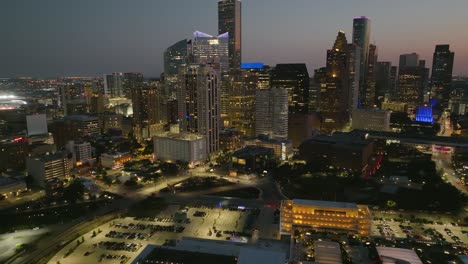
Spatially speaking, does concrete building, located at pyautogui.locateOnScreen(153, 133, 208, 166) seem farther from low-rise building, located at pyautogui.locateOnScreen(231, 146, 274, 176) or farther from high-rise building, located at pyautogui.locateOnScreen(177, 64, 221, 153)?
low-rise building, located at pyautogui.locateOnScreen(231, 146, 274, 176)

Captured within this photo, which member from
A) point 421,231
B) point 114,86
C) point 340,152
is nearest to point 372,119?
point 340,152

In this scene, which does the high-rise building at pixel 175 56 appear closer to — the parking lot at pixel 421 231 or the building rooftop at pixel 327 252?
the parking lot at pixel 421 231

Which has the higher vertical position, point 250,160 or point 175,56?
point 175,56

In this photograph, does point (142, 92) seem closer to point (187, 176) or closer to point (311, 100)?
point (187, 176)

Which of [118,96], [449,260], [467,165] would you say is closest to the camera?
[449,260]

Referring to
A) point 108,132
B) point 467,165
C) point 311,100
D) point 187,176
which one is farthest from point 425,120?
point 108,132

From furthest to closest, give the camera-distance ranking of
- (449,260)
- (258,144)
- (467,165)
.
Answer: (258,144)
(467,165)
(449,260)

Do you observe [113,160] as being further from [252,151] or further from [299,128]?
[299,128]
